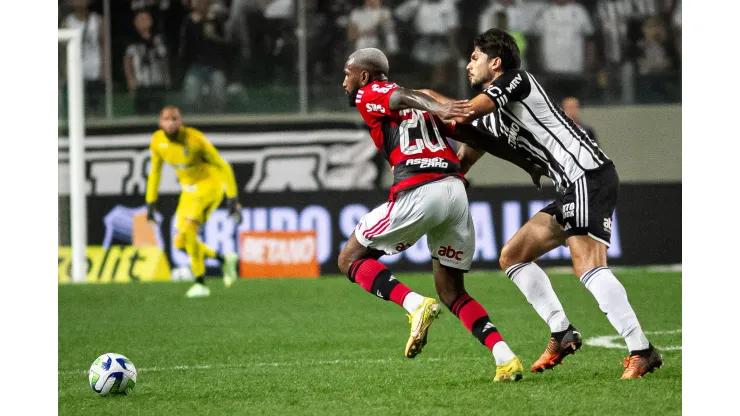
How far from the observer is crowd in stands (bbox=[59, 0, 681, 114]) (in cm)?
1584

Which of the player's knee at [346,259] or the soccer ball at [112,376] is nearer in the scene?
the soccer ball at [112,376]

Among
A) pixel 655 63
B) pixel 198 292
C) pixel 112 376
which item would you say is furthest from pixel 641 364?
pixel 655 63

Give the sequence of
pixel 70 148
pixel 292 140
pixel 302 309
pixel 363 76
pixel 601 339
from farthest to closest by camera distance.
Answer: pixel 292 140, pixel 70 148, pixel 302 309, pixel 601 339, pixel 363 76

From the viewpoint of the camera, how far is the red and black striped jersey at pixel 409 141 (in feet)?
18.2

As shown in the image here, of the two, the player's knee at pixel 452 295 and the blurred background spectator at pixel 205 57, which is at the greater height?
the blurred background spectator at pixel 205 57

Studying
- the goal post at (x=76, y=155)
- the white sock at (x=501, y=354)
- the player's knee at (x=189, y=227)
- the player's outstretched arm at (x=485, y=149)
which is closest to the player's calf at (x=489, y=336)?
the white sock at (x=501, y=354)

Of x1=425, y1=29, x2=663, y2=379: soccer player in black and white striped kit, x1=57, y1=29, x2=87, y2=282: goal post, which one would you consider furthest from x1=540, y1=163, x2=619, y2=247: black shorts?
x1=57, y1=29, x2=87, y2=282: goal post

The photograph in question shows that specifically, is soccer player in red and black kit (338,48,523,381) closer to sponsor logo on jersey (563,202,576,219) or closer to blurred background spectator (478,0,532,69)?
sponsor logo on jersey (563,202,576,219)

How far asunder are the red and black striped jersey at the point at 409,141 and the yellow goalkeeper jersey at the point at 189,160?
6562 millimetres

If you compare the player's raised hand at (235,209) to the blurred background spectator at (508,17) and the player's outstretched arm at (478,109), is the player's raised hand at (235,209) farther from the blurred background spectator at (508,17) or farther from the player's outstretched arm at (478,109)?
the player's outstretched arm at (478,109)

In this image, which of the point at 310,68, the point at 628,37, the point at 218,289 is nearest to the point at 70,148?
the point at 218,289
